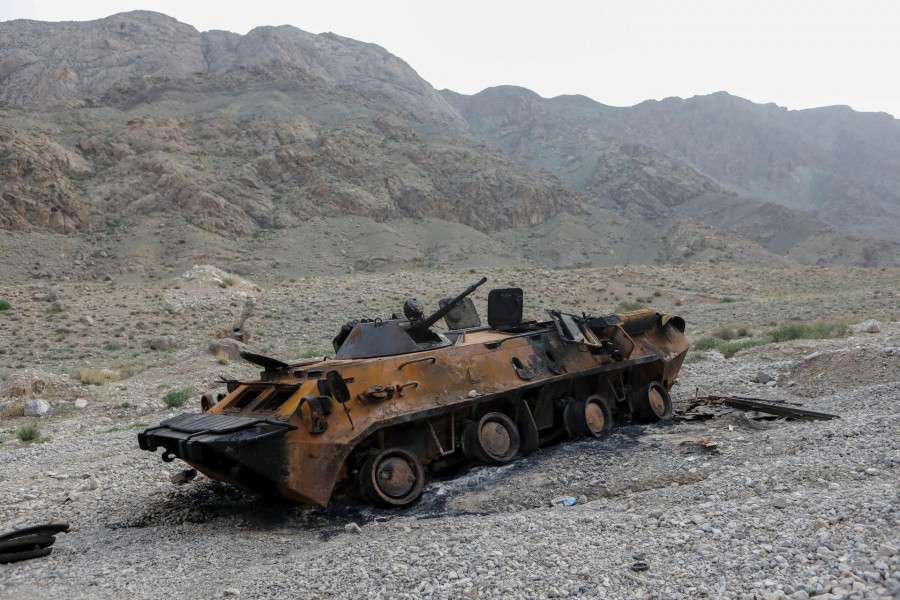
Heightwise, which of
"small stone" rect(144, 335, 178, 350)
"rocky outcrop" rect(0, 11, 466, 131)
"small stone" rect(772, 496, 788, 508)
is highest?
"rocky outcrop" rect(0, 11, 466, 131)

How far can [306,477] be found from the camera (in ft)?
22.9

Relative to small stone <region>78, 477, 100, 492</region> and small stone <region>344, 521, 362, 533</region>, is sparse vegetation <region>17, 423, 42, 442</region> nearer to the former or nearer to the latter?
small stone <region>78, 477, 100, 492</region>

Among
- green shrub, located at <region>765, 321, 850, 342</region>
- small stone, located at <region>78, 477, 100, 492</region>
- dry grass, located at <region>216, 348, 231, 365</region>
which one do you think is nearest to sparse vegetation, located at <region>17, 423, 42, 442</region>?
small stone, located at <region>78, 477, 100, 492</region>

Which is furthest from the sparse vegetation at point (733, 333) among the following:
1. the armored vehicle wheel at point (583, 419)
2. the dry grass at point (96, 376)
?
the dry grass at point (96, 376)

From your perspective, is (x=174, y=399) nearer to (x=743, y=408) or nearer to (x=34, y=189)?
(x=743, y=408)

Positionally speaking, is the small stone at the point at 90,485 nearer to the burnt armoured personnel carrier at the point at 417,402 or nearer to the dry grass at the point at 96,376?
the burnt armoured personnel carrier at the point at 417,402

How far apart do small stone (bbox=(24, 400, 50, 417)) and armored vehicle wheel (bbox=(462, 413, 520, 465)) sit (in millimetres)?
10189

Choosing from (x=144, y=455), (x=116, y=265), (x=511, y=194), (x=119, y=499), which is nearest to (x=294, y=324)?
(x=144, y=455)

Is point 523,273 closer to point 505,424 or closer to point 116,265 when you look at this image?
point 116,265

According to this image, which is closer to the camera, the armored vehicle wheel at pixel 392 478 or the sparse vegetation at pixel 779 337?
the armored vehicle wheel at pixel 392 478

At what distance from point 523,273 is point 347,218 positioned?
2008cm

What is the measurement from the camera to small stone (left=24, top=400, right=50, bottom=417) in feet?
47.6

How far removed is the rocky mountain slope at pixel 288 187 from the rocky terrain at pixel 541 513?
35073 millimetres

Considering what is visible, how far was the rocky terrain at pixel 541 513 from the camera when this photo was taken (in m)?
4.80
